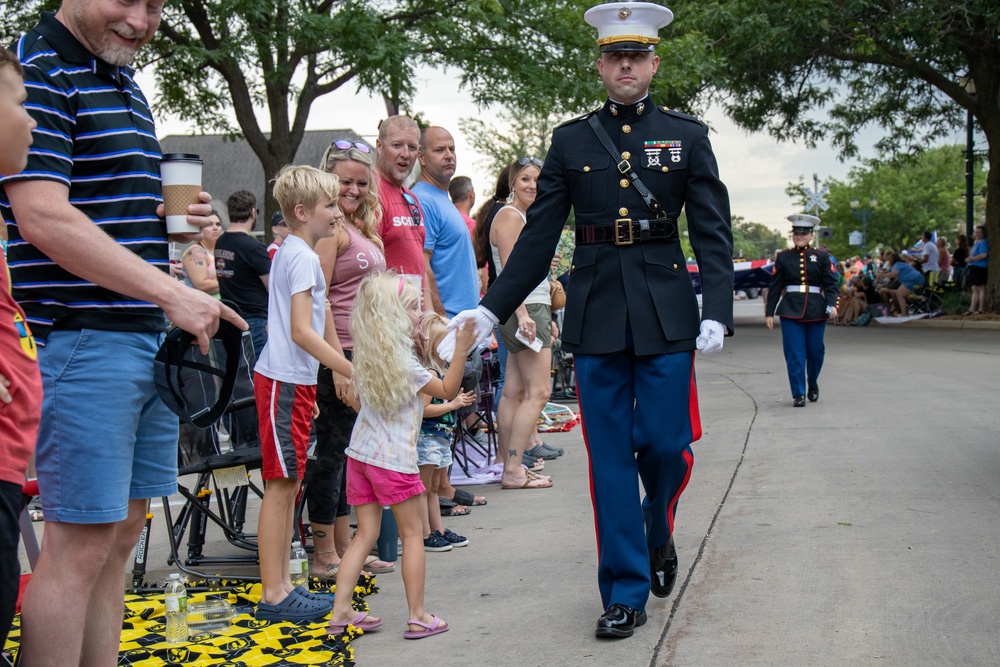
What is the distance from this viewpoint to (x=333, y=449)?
16.4ft

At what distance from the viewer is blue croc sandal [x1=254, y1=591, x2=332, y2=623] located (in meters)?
4.32

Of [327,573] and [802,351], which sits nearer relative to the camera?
[327,573]

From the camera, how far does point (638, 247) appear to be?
13.6 feet

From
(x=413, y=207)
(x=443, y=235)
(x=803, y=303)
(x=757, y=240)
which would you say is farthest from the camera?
(x=757, y=240)

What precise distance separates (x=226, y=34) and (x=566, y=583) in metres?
12.0

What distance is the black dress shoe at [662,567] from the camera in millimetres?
4219

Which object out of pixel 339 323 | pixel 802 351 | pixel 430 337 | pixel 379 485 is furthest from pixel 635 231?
pixel 802 351

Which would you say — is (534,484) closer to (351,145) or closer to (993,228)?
(351,145)

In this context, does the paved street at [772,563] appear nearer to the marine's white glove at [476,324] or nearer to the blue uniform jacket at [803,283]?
the marine's white glove at [476,324]

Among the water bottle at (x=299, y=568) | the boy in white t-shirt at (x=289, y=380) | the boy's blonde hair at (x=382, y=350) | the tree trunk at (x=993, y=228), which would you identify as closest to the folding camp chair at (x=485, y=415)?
the water bottle at (x=299, y=568)

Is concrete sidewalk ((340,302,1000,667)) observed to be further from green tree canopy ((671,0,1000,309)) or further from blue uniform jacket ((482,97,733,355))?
green tree canopy ((671,0,1000,309))

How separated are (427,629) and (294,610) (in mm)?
587

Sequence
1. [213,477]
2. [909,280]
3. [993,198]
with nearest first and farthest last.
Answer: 1. [213,477]
2. [993,198]
3. [909,280]

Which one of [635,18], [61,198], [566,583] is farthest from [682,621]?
[61,198]
